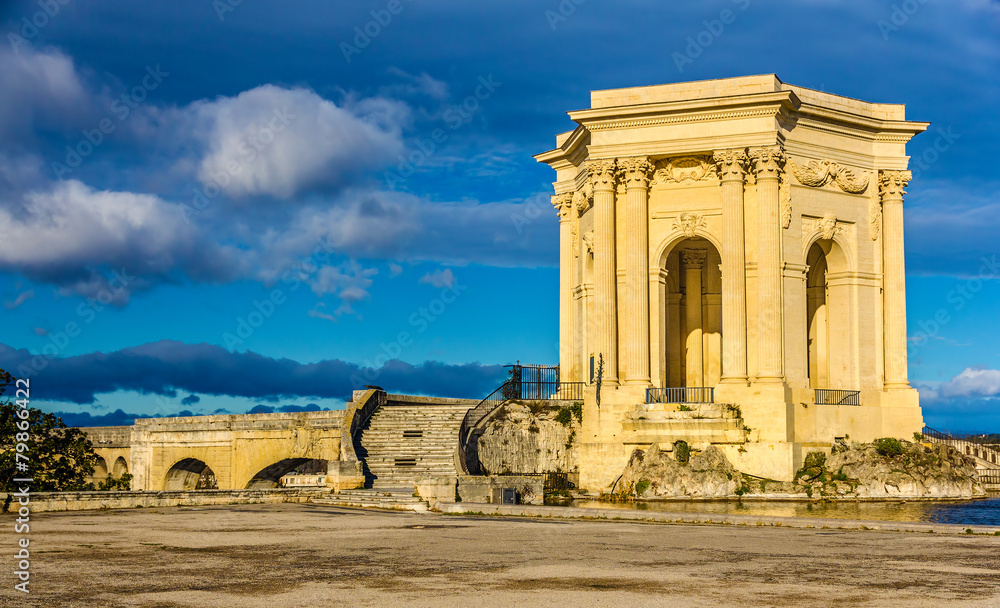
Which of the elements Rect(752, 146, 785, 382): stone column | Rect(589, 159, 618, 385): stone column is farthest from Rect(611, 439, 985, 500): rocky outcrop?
Rect(589, 159, 618, 385): stone column

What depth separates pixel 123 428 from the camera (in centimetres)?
4906

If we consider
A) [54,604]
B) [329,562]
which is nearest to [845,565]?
[329,562]

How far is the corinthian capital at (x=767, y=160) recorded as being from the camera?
36375 millimetres

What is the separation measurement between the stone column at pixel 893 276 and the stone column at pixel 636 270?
10274 millimetres

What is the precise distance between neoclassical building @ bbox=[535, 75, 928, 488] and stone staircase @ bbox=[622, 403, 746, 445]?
50mm

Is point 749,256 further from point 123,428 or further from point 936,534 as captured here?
point 123,428

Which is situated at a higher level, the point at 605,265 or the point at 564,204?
the point at 564,204

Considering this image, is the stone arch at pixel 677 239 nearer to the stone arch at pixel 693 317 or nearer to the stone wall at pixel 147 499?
the stone arch at pixel 693 317

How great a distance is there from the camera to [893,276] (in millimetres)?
40406

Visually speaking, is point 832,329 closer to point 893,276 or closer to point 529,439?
point 893,276

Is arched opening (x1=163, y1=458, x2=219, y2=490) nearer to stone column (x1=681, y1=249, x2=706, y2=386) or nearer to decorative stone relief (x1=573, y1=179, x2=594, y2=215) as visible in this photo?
decorative stone relief (x1=573, y1=179, x2=594, y2=215)

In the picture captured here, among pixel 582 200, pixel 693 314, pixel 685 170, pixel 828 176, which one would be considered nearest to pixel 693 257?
pixel 693 314

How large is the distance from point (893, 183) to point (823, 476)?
13.2m

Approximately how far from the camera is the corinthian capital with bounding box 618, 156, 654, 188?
3797 cm
